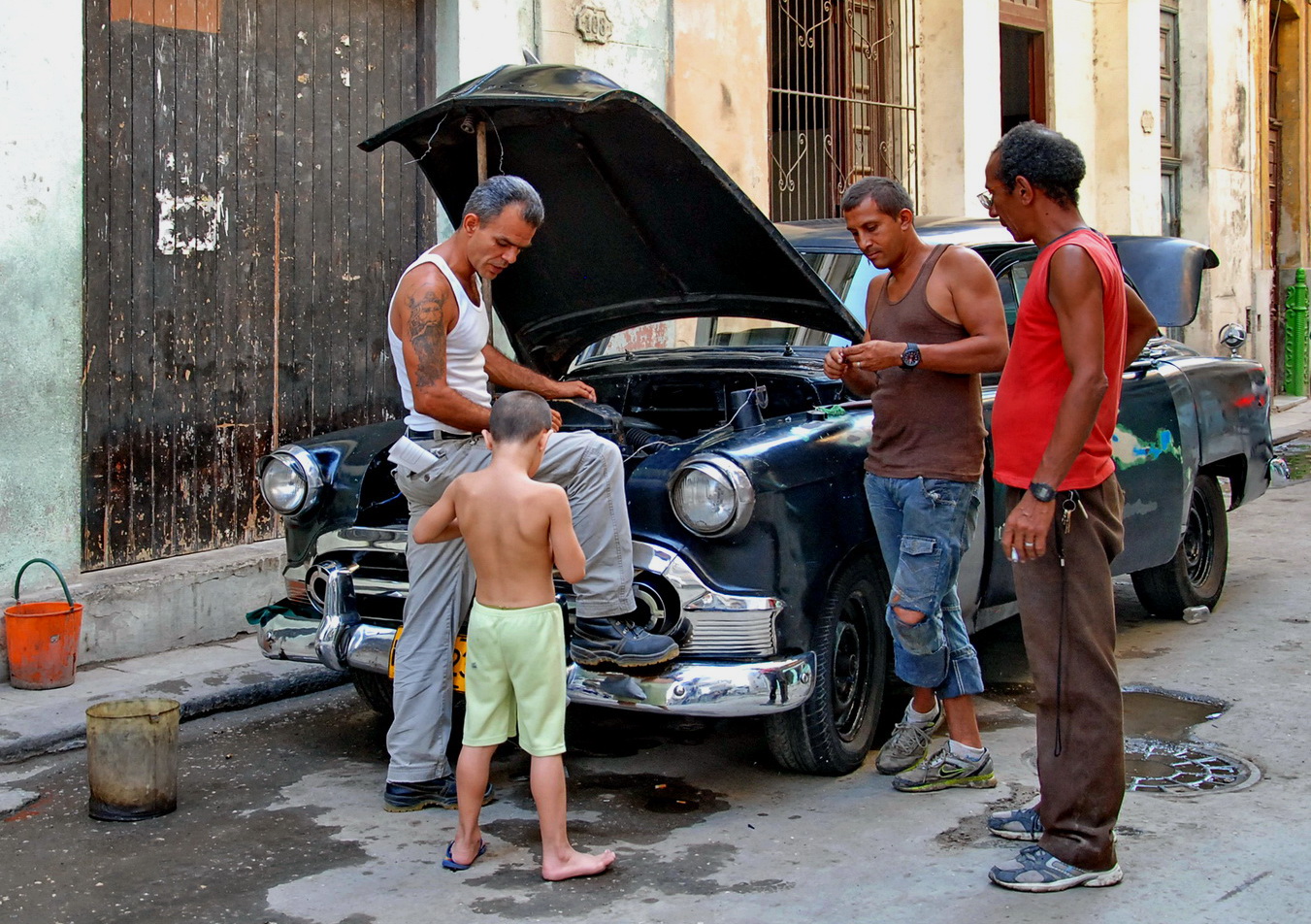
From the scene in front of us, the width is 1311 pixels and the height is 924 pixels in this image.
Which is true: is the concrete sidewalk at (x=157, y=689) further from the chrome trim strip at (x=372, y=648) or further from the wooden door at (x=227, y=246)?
the chrome trim strip at (x=372, y=648)

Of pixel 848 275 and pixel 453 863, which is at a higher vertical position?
pixel 848 275

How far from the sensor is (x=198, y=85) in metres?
6.91

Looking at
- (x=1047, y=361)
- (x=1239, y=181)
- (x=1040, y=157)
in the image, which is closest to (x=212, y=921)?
(x=1047, y=361)

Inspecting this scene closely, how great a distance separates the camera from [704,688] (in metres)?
4.12

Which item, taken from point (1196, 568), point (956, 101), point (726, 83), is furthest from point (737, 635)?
point (956, 101)

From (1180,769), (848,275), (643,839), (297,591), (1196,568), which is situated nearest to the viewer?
(643,839)

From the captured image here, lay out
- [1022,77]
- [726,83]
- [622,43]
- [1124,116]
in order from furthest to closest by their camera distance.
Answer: [1022,77]
[1124,116]
[726,83]
[622,43]

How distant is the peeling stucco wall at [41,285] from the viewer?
605 cm

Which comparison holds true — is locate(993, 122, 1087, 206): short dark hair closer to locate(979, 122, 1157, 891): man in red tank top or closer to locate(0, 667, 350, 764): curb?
locate(979, 122, 1157, 891): man in red tank top

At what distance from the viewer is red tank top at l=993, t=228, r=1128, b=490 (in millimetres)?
3596

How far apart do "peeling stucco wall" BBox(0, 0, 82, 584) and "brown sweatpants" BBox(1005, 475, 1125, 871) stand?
429 cm

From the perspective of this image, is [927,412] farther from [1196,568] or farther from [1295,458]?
[1295,458]

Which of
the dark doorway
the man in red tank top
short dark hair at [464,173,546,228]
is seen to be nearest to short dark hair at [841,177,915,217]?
the man in red tank top

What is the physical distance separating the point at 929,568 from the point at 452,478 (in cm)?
141
